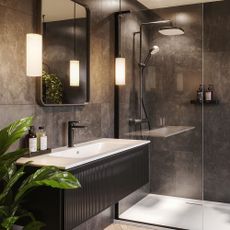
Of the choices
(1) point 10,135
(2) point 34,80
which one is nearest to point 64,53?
(2) point 34,80

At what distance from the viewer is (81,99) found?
2.90 m

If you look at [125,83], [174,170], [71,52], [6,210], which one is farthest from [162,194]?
[6,210]

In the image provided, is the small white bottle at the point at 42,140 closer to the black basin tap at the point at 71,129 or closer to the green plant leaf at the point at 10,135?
the black basin tap at the point at 71,129

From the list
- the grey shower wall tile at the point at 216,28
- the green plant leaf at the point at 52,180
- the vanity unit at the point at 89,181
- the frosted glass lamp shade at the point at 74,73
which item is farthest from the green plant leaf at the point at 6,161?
the grey shower wall tile at the point at 216,28

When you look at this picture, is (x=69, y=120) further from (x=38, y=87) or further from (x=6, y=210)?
(x=6, y=210)

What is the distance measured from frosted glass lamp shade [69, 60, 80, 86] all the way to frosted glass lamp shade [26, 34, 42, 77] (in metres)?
0.58

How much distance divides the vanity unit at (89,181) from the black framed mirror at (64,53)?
16.8 inches

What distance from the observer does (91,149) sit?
2855 mm

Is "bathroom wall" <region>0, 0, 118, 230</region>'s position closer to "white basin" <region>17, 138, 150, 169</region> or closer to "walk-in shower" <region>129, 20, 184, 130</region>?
"white basin" <region>17, 138, 150, 169</region>

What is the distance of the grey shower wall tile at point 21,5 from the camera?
2117mm

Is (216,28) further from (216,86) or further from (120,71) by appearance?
(120,71)

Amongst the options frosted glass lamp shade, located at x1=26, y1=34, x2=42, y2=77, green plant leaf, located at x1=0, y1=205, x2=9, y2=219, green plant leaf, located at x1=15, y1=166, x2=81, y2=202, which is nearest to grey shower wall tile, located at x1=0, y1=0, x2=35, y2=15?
frosted glass lamp shade, located at x1=26, y1=34, x2=42, y2=77

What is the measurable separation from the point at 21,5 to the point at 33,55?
367mm

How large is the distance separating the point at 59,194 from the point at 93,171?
38 centimetres
